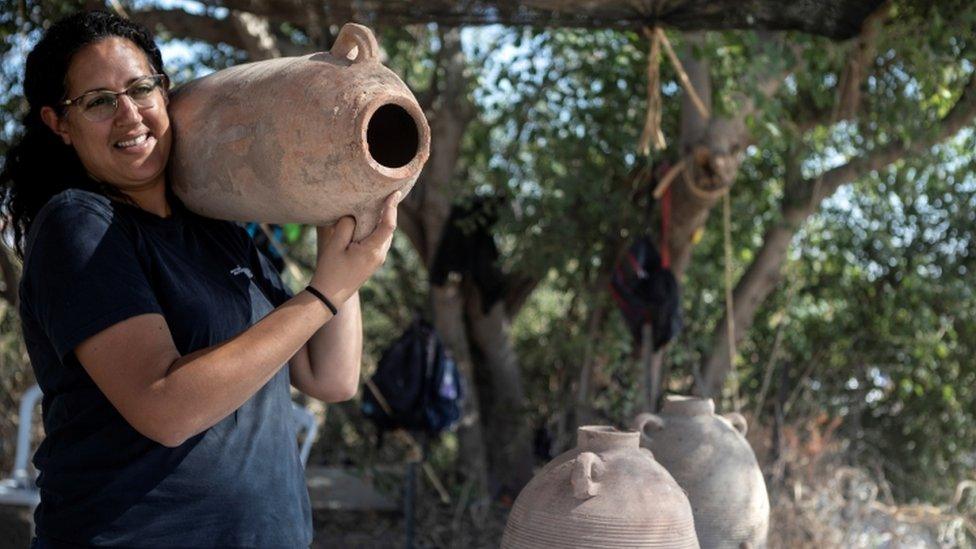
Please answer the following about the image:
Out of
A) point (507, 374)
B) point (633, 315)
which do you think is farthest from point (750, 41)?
point (507, 374)

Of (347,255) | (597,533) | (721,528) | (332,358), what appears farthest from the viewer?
(721,528)

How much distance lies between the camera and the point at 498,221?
6164 mm

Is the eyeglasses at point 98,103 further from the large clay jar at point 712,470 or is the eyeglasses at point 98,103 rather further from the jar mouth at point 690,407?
the jar mouth at point 690,407

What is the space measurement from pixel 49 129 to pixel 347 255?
55 centimetres

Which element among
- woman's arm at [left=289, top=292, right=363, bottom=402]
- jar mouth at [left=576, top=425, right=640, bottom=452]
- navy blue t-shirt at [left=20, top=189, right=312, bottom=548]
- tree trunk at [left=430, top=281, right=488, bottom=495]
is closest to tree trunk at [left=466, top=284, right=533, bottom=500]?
tree trunk at [left=430, top=281, right=488, bottom=495]

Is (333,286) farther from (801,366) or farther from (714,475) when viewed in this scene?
(801,366)

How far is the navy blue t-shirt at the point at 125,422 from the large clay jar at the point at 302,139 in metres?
0.14

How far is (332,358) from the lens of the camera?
212 centimetres

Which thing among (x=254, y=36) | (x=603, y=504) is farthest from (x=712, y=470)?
(x=254, y=36)

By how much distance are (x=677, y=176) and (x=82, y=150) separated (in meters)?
4.34

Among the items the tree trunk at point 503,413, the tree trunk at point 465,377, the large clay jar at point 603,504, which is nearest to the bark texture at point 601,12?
the large clay jar at point 603,504

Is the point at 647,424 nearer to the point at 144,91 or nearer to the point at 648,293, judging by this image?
the point at 648,293

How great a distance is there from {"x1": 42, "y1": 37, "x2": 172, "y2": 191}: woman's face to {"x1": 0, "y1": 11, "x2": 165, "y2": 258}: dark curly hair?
17 millimetres

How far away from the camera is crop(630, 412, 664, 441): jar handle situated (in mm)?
3701
